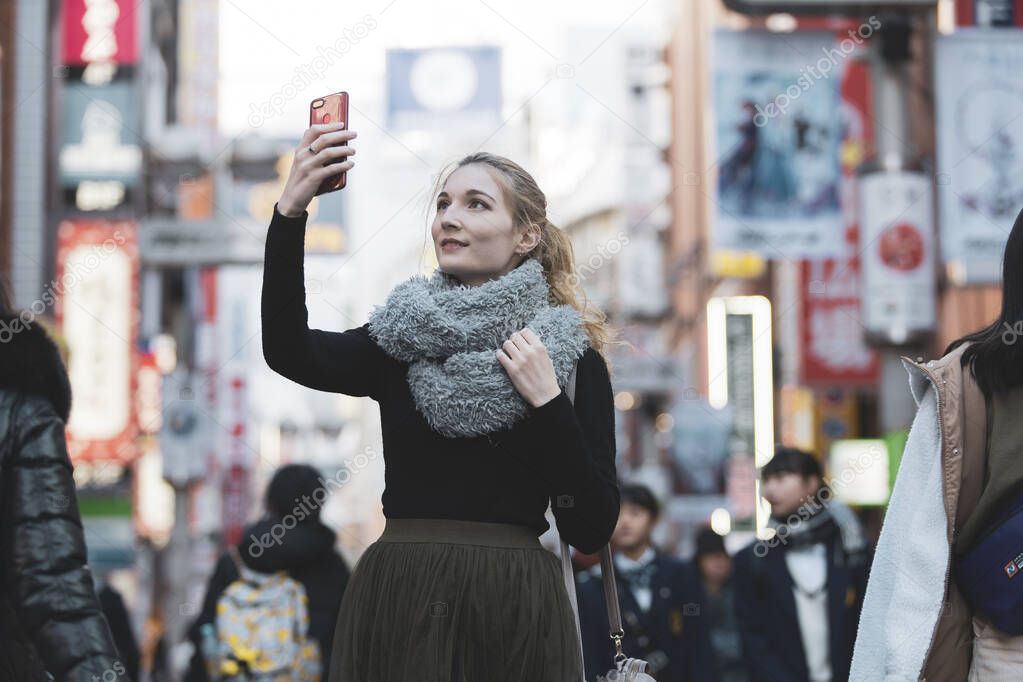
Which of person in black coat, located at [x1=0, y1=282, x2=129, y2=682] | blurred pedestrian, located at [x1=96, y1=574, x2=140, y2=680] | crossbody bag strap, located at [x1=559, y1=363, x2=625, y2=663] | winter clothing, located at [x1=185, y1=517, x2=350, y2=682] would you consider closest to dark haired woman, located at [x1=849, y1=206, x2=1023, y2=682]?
crossbody bag strap, located at [x1=559, y1=363, x2=625, y2=663]

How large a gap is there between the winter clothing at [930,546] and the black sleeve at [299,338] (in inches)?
46.3

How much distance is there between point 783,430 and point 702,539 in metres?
21.6

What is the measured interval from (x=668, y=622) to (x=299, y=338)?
4.61 m

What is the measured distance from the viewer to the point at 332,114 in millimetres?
3080

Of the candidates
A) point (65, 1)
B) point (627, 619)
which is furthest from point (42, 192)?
point (627, 619)

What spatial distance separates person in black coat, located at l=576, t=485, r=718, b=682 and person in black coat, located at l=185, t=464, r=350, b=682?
49.2 inches

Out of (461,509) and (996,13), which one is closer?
(461,509)

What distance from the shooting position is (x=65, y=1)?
1828cm

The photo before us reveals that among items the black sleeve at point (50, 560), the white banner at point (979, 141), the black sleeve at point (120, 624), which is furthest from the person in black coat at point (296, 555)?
the white banner at point (979, 141)

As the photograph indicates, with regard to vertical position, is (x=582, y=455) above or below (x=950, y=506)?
above

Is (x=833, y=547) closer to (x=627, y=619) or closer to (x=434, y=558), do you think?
(x=627, y=619)

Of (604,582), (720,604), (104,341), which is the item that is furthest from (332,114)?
(104,341)

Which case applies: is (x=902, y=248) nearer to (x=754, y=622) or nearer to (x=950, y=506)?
(x=754, y=622)

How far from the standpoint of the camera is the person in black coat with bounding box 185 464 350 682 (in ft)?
21.4
